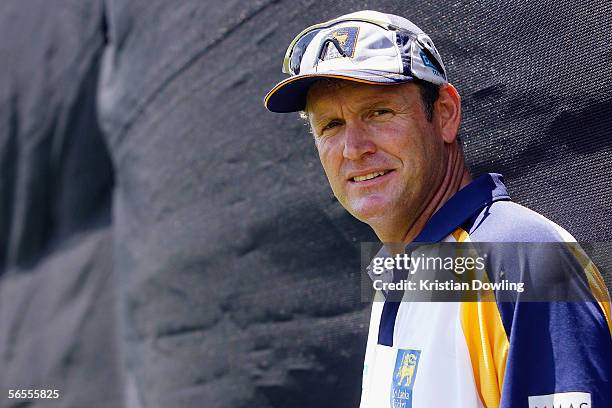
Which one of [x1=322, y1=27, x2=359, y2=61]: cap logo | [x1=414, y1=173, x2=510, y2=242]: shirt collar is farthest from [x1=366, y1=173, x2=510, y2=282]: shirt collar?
[x1=322, y1=27, x2=359, y2=61]: cap logo

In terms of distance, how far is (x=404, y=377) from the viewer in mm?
1101

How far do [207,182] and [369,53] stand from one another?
3.69ft

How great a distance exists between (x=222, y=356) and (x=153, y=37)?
1.02m

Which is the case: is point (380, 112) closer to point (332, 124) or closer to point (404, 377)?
point (332, 124)

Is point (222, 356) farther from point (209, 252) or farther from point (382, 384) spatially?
point (382, 384)

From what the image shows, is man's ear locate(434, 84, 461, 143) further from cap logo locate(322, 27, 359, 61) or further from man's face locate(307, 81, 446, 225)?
cap logo locate(322, 27, 359, 61)

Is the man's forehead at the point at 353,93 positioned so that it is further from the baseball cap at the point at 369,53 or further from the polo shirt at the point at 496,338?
the polo shirt at the point at 496,338

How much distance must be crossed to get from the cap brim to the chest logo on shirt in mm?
374

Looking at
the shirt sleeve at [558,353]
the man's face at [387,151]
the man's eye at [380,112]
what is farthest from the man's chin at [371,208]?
the shirt sleeve at [558,353]

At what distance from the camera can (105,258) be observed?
126 inches

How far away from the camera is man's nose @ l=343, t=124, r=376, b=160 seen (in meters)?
1.24

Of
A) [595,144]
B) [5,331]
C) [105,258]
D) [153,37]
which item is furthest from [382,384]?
[5,331]

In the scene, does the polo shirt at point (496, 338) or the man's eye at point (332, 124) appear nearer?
the polo shirt at point (496, 338)

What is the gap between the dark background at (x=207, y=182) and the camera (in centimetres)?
143
